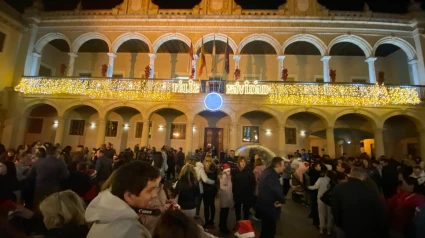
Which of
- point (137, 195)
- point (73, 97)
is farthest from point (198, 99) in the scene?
point (137, 195)

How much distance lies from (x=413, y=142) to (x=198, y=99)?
55.2 feet

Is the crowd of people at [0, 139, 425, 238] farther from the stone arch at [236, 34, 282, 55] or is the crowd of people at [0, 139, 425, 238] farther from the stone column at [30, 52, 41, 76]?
the stone column at [30, 52, 41, 76]

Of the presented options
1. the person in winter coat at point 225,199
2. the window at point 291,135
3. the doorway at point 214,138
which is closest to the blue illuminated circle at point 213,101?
the doorway at point 214,138

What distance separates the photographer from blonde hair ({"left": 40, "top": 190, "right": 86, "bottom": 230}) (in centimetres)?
215

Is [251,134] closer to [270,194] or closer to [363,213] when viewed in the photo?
[270,194]

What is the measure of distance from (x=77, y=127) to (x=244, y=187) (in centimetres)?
1848

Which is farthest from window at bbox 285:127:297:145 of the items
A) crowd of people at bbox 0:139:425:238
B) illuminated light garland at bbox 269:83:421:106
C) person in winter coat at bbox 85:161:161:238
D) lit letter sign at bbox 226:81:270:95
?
person in winter coat at bbox 85:161:161:238

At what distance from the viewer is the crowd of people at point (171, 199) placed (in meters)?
1.69

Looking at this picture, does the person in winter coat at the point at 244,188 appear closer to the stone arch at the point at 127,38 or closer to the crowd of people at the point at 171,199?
the crowd of people at the point at 171,199

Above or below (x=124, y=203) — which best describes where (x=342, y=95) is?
above

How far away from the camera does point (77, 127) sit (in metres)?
19.8

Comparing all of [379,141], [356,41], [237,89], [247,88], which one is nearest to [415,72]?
[356,41]

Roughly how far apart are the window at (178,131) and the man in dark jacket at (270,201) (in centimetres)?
1510

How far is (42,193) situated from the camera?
17.0ft
